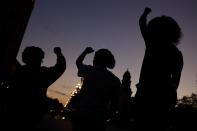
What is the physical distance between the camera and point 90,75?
3096 mm

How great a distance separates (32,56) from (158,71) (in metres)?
1.59

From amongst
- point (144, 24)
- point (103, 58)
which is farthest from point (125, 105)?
point (144, 24)

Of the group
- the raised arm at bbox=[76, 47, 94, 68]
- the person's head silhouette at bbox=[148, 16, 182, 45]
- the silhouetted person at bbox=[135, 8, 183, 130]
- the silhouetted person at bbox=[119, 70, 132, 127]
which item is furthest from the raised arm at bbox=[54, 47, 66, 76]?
the silhouetted person at bbox=[119, 70, 132, 127]

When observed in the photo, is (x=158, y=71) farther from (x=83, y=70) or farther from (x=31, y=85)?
(x=31, y=85)

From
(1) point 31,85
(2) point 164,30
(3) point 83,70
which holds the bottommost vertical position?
(1) point 31,85

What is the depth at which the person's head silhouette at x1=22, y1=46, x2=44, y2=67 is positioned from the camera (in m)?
3.32

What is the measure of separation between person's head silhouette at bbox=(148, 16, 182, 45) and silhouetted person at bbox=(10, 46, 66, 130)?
1196 mm

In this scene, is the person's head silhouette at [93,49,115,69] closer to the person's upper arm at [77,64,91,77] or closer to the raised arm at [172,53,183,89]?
the person's upper arm at [77,64,91,77]

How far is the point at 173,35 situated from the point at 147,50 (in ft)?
1.15

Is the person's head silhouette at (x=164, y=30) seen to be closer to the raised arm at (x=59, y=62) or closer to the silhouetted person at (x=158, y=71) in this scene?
the silhouetted person at (x=158, y=71)

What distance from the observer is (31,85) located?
3.17 m

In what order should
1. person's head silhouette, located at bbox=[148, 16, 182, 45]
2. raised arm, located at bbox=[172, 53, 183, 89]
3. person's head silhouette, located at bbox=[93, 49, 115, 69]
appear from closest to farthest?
1. raised arm, located at bbox=[172, 53, 183, 89]
2. person's head silhouette, located at bbox=[148, 16, 182, 45]
3. person's head silhouette, located at bbox=[93, 49, 115, 69]

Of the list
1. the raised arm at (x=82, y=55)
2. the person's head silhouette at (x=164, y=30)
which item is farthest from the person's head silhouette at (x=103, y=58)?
the person's head silhouette at (x=164, y=30)

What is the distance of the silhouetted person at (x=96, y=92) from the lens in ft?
9.62
